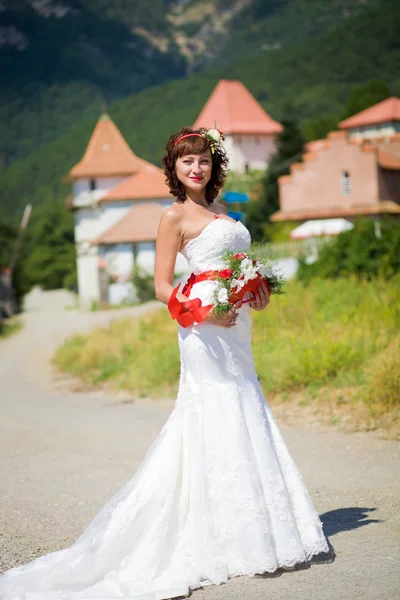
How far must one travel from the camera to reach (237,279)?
5.25 metres

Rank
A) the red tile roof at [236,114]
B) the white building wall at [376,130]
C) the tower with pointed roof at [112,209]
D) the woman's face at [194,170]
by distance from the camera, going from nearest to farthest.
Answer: the woman's face at [194,170] → the tower with pointed roof at [112,209] → the white building wall at [376,130] → the red tile roof at [236,114]

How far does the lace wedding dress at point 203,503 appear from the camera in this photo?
5035mm

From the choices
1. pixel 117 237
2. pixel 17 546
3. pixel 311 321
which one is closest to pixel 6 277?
pixel 117 237

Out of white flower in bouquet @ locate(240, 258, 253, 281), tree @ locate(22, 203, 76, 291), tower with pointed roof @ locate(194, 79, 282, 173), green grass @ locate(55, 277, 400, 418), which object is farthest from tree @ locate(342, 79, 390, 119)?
white flower in bouquet @ locate(240, 258, 253, 281)

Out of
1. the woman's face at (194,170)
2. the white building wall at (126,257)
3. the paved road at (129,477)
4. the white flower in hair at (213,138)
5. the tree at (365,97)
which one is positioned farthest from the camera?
the tree at (365,97)

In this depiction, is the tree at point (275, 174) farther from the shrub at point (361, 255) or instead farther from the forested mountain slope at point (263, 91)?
the forested mountain slope at point (263, 91)

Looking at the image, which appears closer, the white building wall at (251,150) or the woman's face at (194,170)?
the woman's face at (194,170)

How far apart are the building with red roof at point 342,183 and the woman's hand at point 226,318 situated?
4961 centimetres

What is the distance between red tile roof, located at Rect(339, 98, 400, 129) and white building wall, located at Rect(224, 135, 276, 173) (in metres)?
7.31

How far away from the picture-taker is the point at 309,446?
30.1ft

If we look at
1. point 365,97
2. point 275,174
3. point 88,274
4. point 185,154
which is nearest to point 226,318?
point 185,154

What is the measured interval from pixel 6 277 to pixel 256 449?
57207 mm

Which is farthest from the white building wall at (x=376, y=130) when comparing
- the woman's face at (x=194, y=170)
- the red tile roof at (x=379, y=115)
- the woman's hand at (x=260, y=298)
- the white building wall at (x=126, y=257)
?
the woman's hand at (x=260, y=298)

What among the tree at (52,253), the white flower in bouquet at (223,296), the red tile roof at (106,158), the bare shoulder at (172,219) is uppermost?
the red tile roof at (106,158)
